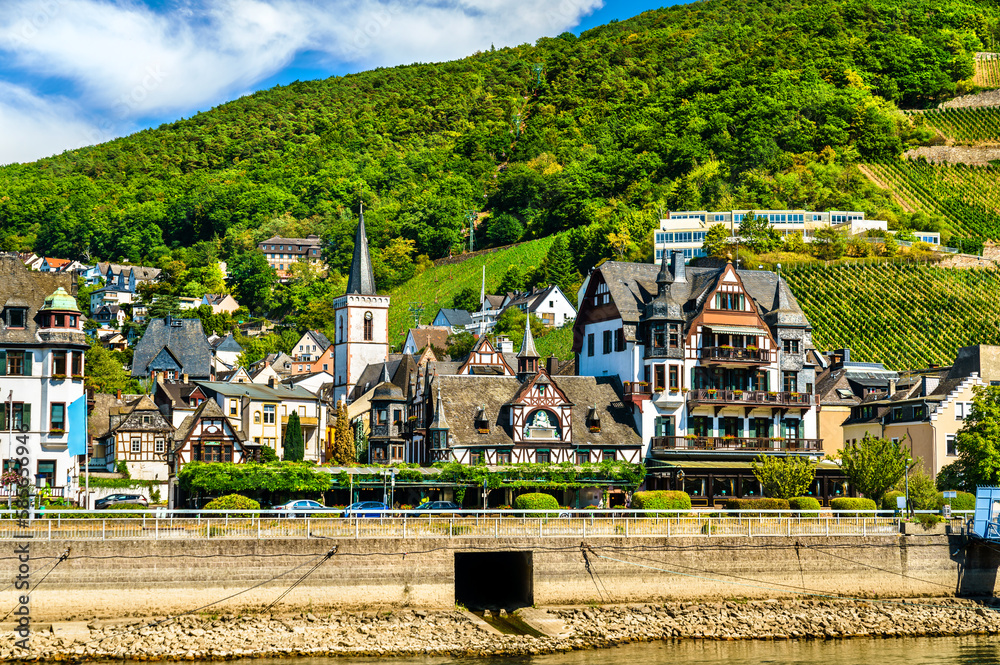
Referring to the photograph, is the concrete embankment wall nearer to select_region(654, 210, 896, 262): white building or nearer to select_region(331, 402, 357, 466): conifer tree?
select_region(331, 402, 357, 466): conifer tree

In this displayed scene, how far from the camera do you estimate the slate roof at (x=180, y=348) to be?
5133 inches

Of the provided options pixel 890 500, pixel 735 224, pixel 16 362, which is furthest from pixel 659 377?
pixel 735 224

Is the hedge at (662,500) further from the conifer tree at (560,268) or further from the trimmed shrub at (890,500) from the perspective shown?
the conifer tree at (560,268)

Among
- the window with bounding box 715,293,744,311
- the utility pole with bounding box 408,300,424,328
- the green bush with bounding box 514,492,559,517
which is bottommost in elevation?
the green bush with bounding box 514,492,559,517

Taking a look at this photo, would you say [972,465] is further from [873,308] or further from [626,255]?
[626,255]

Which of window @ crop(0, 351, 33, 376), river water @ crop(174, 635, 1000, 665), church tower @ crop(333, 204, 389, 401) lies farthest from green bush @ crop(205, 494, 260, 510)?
church tower @ crop(333, 204, 389, 401)

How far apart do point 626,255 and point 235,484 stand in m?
102

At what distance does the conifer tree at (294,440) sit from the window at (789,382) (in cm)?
3513

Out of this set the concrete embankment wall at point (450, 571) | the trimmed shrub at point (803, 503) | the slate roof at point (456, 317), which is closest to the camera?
the concrete embankment wall at point (450, 571)

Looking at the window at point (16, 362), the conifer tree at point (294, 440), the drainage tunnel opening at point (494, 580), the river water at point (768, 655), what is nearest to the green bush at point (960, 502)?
the river water at point (768, 655)

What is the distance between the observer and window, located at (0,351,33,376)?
5859 cm

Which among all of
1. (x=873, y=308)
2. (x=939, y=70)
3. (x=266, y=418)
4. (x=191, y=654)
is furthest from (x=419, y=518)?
(x=939, y=70)

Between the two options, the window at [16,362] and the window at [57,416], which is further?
the window at [57,416]

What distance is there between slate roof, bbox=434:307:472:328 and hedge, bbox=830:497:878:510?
10844 centimetres
